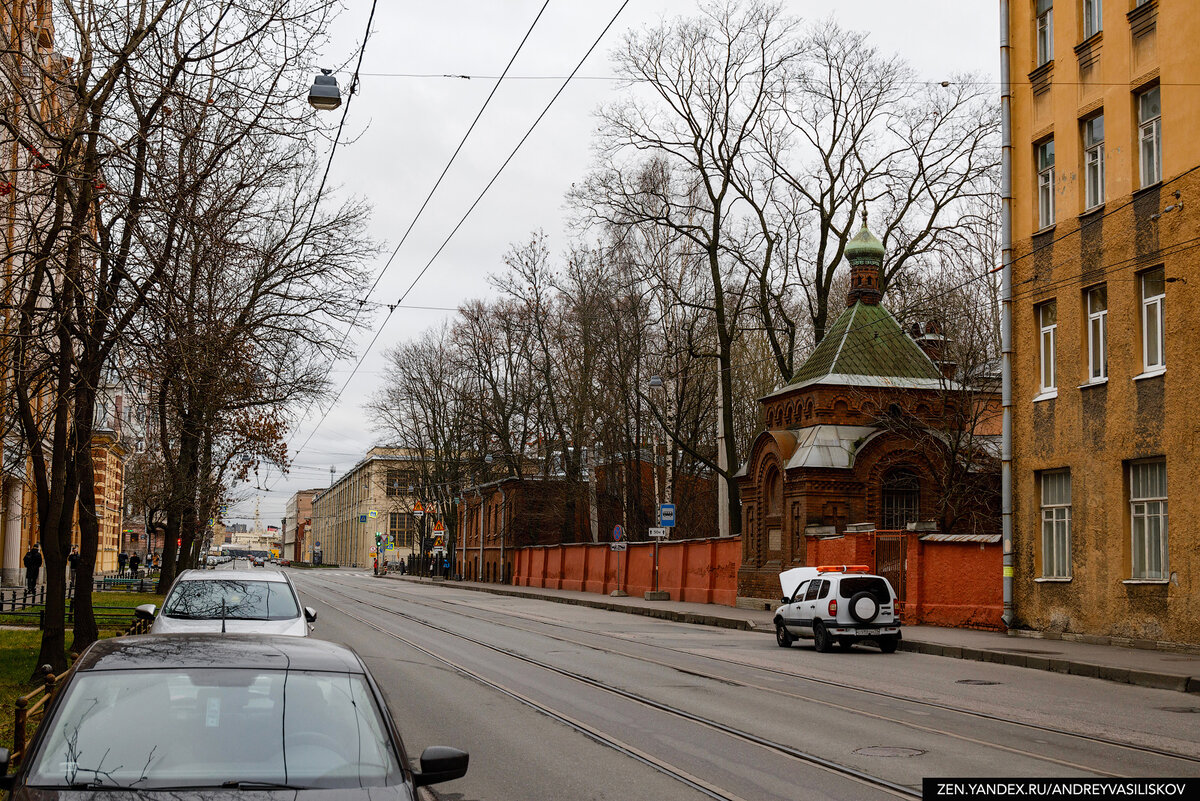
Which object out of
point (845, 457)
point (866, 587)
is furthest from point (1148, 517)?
point (845, 457)

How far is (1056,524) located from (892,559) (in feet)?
21.5

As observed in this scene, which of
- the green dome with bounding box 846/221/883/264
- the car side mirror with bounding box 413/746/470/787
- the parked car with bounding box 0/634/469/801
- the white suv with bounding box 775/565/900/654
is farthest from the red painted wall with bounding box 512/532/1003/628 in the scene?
the parked car with bounding box 0/634/469/801

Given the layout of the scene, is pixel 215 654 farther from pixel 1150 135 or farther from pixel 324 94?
pixel 1150 135

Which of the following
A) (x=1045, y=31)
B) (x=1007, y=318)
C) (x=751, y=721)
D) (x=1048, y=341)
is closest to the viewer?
(x=751, y=721)

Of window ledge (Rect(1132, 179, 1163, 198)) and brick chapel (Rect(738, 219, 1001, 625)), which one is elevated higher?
window ledge (Rect(1132, 179, 1163, 198))

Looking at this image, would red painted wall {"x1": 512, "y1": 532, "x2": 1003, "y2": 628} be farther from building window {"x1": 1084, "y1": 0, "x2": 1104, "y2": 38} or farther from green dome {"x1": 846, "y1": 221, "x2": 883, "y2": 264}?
green dome {"x1": 846, "y1": 221, "x2": 883, "y2": 264}

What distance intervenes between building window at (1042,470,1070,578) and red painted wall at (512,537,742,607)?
16379 mm

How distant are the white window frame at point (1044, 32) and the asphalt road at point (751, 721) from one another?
13129 millimetres

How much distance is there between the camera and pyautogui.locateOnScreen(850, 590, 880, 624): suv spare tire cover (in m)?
22.7

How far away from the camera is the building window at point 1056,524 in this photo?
78.9 ft

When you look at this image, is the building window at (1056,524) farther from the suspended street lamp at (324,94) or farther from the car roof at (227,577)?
the suspended street lamp at (324,94)

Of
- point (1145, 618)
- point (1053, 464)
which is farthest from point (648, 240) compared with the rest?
point (1145, 618)

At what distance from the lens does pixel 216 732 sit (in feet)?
15.4

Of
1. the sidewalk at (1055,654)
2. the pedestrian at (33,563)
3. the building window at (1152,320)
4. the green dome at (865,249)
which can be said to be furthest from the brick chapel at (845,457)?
the pedestrian at (33,563)
